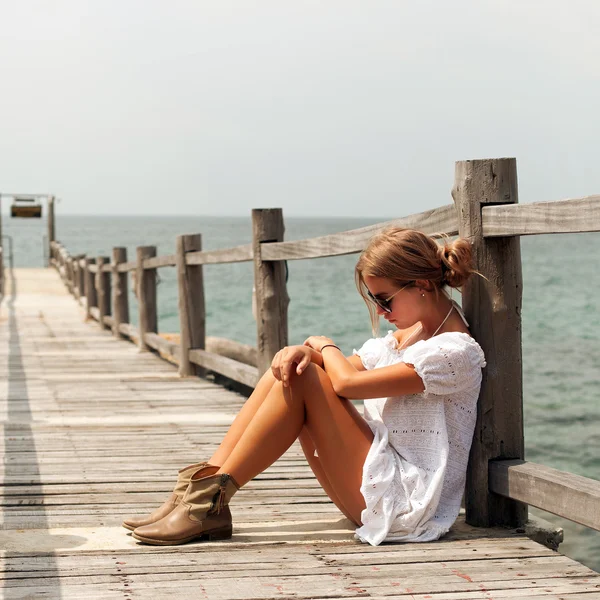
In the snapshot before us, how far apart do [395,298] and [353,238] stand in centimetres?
118

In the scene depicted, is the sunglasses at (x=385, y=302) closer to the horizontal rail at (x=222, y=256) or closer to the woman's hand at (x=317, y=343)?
the woman's hand at (x=317, y=343)

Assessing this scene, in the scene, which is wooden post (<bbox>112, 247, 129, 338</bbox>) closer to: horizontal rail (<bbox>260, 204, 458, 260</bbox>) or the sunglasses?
horizontal rail (<bbox>260, 204, 458, 260</bbox>)

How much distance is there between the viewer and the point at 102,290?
45.9ft

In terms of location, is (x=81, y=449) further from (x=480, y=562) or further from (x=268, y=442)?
(x=480, y=562)

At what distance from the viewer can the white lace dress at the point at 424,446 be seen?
289 cm

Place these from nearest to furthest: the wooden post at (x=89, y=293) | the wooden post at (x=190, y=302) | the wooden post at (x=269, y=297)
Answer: the wooden post at (x=269, y=297) < the wooden post at (x=190, y=302) < the wooden post at (x=89, y=293)

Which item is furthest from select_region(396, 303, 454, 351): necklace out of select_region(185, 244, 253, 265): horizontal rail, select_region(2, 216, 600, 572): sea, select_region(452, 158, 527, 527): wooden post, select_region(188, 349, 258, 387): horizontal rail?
select_region(2, 216, 600, 572): sea

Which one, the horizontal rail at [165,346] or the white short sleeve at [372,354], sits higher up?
the white short sleeve at [372,354]

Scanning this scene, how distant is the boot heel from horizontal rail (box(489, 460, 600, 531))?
2.70 feet

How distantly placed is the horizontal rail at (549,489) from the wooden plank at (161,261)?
17.0 ft

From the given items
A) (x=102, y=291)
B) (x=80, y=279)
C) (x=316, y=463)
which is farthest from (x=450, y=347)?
(x=80, y=279)

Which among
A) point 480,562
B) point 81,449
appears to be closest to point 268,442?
point 480,562

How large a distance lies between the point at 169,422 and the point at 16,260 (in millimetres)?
68068

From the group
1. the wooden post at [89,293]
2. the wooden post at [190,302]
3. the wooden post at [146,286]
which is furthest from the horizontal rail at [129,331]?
the wooden post at [89,293]
